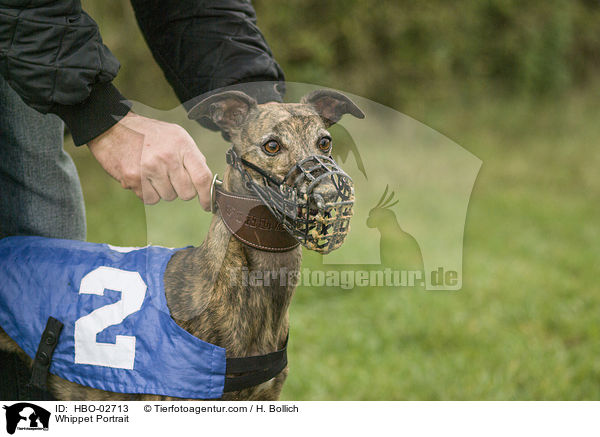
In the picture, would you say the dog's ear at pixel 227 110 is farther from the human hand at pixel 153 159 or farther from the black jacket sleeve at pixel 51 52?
the black jacket sleeve at pixel 51 52

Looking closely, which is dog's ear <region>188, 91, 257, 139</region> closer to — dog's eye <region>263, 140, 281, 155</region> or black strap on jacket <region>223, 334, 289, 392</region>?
dog's eye <region>263, 140, 281, 155</region>

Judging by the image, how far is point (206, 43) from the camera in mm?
1737

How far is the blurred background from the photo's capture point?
2.28m

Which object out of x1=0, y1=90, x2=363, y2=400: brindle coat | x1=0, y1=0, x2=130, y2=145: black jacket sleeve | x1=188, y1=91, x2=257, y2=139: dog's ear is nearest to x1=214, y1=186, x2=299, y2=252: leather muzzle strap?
x1=0, y1=90, x2=363, y2=400: brindle coat

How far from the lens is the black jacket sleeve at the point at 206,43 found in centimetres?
171

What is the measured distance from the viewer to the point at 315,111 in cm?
149

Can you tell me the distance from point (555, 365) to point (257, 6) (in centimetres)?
252

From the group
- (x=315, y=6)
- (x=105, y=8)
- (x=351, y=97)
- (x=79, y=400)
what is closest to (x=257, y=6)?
(x=315, y=6)

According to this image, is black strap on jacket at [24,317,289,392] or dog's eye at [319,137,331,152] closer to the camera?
dog's eye at [319,137,331,152]

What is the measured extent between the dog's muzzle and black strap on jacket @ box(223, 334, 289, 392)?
41 cm

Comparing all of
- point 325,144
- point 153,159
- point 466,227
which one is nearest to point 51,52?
point 153,159

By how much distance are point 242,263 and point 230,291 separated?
8 cm

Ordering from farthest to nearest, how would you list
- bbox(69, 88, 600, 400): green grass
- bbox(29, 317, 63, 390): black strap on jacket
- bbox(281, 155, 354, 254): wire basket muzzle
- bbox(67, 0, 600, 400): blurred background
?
bbox(69, 88, 600, 400): green grass, bbox(67, 0, 600, 400): blurred background, bbox(29, 317, 63, 390): black strap on jacket, bbox(281, 155, 354, 254): wire basket muzzle
